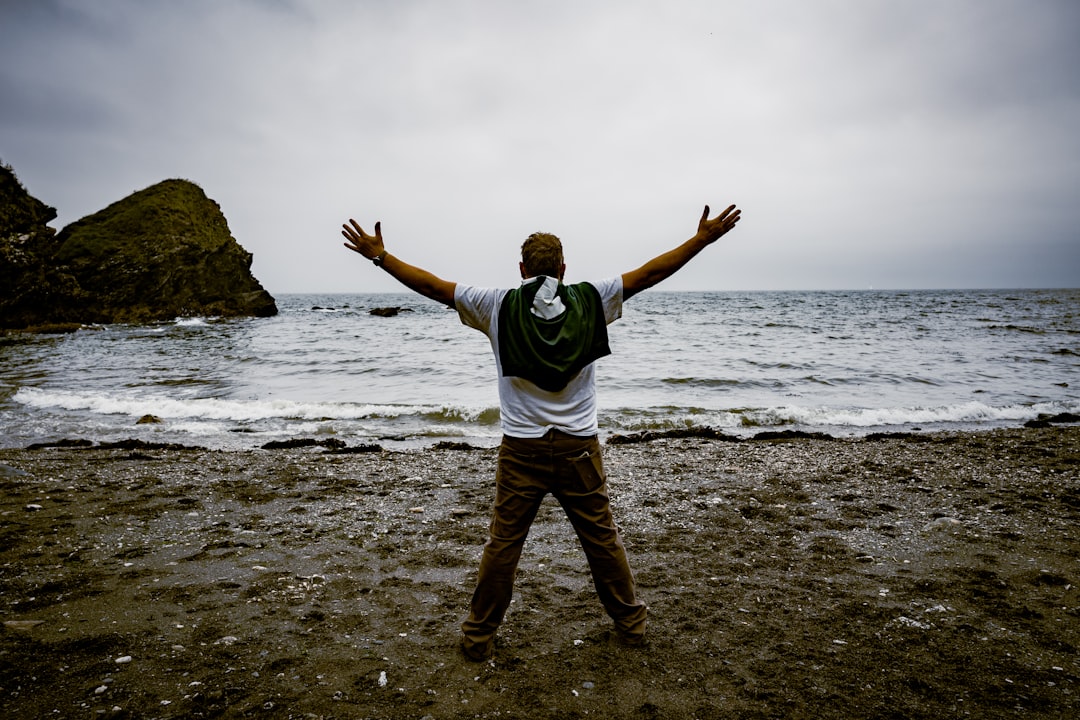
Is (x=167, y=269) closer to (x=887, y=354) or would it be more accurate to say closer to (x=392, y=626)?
(x=887, y=354)

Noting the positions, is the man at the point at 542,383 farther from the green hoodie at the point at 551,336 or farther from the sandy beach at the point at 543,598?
the sandy beach at the point at 543,598

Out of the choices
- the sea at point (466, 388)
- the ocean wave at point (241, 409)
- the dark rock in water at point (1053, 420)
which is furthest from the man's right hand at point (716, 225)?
the dark rock in water at point (1053, 420)

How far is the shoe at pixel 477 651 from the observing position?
342 cm

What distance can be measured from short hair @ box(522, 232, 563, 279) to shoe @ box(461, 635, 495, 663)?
216 centimetres

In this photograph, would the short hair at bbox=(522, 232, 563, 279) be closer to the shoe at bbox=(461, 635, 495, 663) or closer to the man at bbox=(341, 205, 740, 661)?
the man at bbox=(341, 205, 740, 661)

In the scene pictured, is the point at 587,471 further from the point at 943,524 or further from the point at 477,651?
the point at 943,524

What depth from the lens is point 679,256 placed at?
325 centimetres

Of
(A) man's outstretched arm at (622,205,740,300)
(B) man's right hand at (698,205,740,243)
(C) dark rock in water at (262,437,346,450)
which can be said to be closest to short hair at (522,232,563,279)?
(A) man's outstretched arm at (622,205,740,300)

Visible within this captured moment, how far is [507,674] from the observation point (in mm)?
3307

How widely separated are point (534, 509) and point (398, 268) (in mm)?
1572

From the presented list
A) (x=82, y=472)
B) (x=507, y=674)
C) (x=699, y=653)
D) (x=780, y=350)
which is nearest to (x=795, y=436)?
(x=699, y=653)

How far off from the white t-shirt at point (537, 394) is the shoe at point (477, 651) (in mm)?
1245

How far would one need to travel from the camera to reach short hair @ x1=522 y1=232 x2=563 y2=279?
3326 mm

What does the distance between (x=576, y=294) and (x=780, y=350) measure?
22.2m
